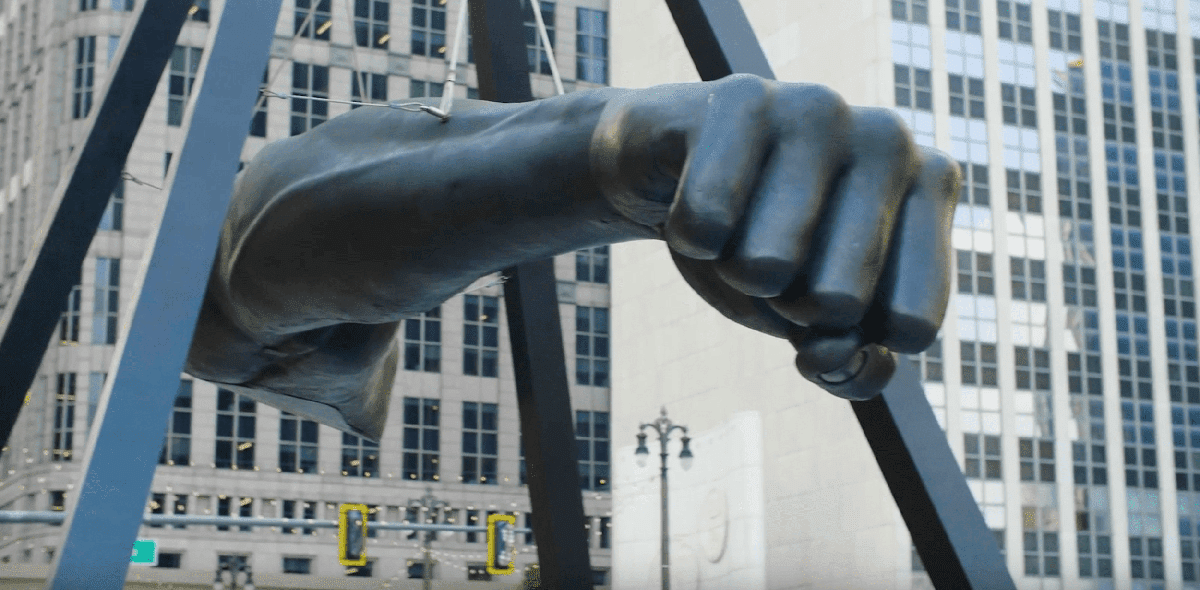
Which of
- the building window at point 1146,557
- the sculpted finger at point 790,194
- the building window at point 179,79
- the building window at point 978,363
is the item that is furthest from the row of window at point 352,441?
the sculpted finger at point 790,194

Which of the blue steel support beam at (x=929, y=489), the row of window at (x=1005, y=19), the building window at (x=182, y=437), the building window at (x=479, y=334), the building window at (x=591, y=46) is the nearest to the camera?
the blue steel support beam at (x=929, y=489)

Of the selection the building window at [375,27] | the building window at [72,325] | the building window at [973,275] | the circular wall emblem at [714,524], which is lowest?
the circular wall emblem at [714,524]

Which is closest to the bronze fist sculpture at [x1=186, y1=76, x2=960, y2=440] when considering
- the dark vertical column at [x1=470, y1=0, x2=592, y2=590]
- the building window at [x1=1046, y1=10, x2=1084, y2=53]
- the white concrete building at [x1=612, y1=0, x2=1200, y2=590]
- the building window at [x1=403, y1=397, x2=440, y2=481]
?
the dark vertical column at [x1=470, y1=0, x2=592, y2=590]

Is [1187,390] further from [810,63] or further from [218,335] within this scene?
[218,335]

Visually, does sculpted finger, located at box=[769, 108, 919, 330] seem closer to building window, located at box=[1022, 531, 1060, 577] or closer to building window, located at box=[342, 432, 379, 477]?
building window, located at box=[342, 432, 379, 477]

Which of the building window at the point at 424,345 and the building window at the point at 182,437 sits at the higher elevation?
the building window at the point at 424,345

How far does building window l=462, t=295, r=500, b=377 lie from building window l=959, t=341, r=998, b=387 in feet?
65.3

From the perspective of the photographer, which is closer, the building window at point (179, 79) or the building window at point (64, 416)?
the building window at point (64, 416)

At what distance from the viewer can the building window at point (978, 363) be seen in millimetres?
69125

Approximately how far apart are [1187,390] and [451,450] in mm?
31860

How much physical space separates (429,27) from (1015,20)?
2618 cm

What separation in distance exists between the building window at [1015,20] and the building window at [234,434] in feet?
120

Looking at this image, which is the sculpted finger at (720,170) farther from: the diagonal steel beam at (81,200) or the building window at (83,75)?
the building window at (83,75)

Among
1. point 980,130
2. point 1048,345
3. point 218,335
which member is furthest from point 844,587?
point 218,335
